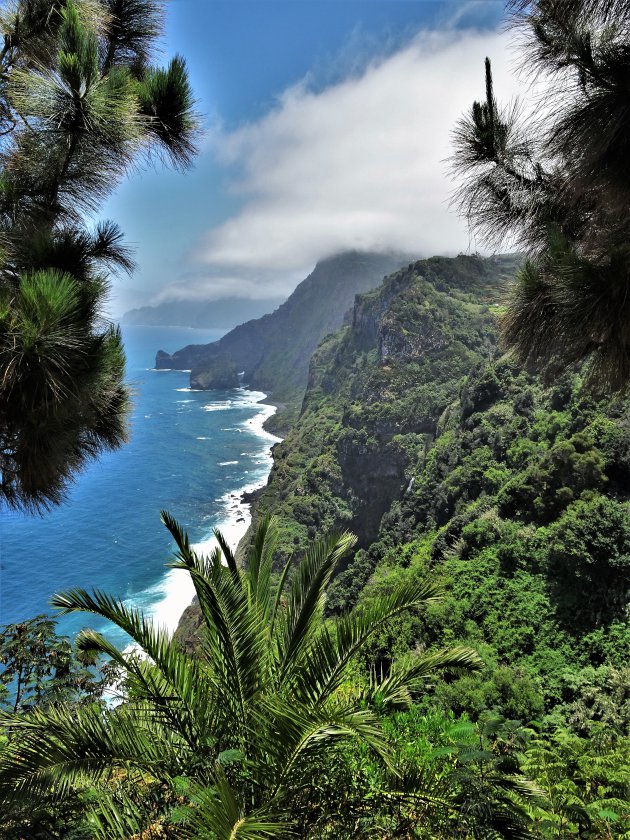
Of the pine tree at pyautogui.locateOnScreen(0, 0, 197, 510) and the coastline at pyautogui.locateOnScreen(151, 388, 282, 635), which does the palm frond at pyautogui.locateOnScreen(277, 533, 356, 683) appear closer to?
the pine tree at pyautogui.locateOnScreen(0, 0, 197, 510)

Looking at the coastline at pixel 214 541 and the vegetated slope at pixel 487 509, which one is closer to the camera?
the vegetated slope at pixel 487 509

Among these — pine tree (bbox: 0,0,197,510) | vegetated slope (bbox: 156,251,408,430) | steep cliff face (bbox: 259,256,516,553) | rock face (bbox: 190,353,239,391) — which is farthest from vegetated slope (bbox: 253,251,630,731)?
vegetated slope (bbox: 156,251,408,430)

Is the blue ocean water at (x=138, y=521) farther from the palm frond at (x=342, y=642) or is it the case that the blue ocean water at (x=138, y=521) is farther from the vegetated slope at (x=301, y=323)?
the vegetated slope at (x=301, y=323)

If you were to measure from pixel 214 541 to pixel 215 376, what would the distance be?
106667mm

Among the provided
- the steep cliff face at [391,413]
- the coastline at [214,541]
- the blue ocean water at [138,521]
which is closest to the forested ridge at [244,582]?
the coastline at [214,541]

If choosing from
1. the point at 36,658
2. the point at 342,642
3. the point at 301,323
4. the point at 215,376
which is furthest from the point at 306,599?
the point at 301,323

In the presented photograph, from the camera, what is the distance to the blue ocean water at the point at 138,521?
1373 inches

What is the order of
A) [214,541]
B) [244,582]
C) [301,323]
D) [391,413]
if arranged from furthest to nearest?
[301,323], [391,413], [214,541], [244,582]

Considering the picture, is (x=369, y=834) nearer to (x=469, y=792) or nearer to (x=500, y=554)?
(x=469, y=792)

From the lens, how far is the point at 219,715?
3.32 meters

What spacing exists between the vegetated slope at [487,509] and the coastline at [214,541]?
14.7 ft

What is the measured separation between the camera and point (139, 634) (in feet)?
10.1

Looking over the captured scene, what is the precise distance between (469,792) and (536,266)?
3.53 metres

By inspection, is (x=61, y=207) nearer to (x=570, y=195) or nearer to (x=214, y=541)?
(x=570, y=195)
